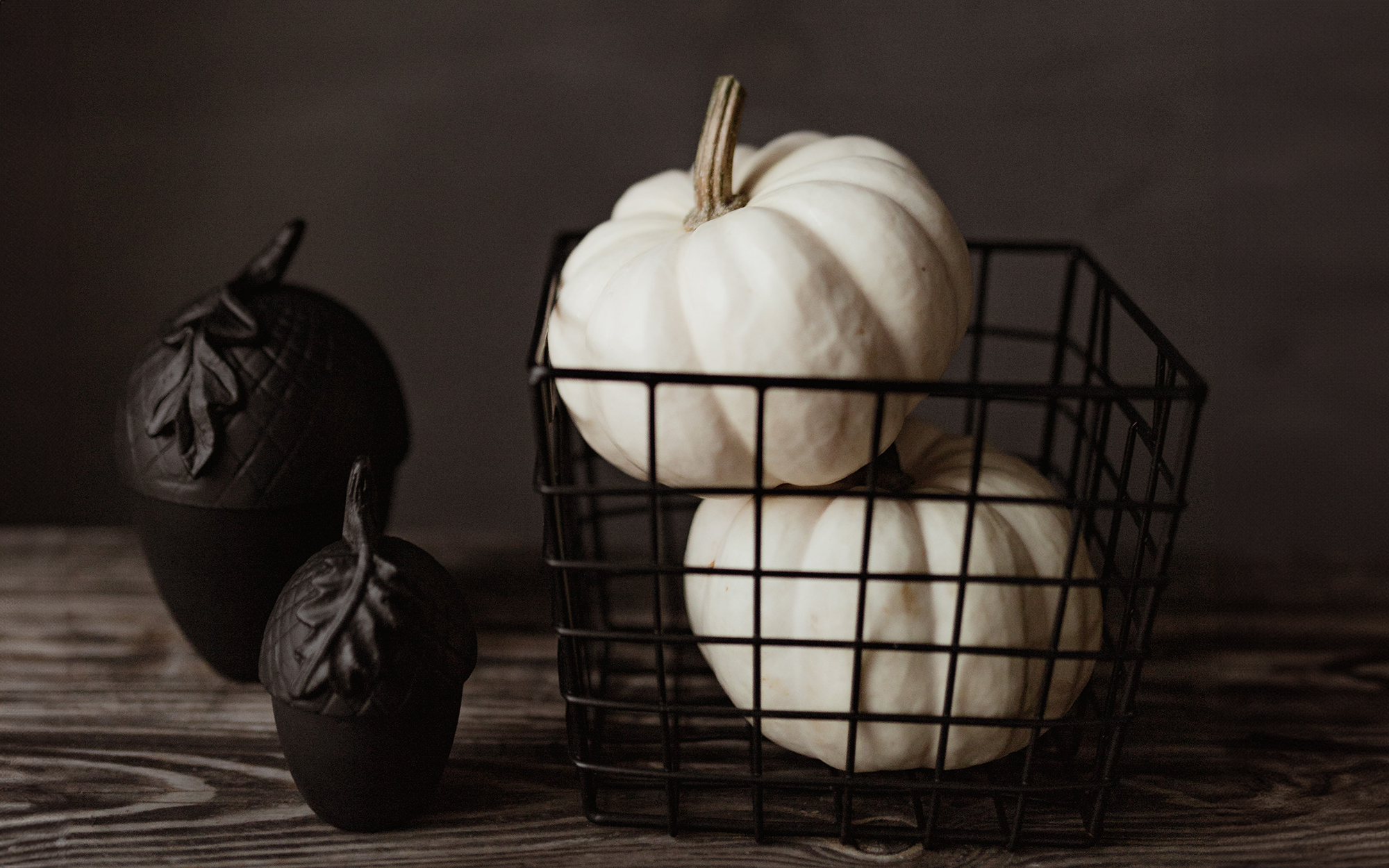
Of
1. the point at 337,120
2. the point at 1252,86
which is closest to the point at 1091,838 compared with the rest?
the point at 1252,86

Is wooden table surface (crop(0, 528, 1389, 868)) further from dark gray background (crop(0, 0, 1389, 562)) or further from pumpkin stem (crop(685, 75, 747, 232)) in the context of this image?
pumpkin stem (crop(685, 75, 747, 232))

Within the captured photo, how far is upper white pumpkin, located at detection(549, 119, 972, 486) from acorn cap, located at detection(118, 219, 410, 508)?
7.0 inches

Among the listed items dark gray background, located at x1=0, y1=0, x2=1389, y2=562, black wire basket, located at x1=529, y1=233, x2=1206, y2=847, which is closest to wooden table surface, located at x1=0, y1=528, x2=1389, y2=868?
black wire basket, located at x1=529, y1=233, x2=1206, y2=847

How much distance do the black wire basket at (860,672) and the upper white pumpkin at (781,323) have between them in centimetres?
2

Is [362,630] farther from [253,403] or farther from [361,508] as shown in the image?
[253,403]

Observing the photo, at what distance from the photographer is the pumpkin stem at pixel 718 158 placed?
640mm

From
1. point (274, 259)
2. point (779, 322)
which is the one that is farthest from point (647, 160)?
point (779, 322)

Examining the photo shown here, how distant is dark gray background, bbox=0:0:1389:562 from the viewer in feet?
3.31

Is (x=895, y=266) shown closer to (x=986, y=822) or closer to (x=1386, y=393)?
(x=986, y=822)

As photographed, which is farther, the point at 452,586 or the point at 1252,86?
the point at 1252,86

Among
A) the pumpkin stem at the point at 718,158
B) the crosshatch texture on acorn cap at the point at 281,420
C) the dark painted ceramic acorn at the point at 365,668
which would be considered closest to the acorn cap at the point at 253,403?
the crosshatch texture on acorn cap at the point at 281,420

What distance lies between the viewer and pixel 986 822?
0.62 metres

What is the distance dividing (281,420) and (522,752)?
25 cm

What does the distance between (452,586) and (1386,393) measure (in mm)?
965
